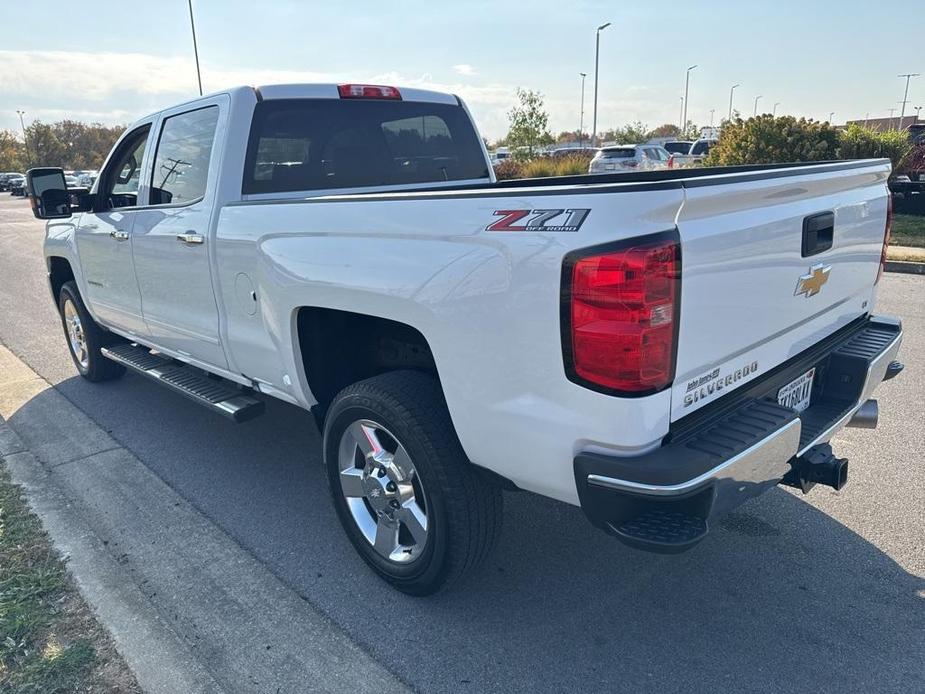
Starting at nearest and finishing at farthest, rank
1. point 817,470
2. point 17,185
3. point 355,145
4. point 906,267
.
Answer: point 817,470 → point 355,145 → point 906,267 → point 17,185

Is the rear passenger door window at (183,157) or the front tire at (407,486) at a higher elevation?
the rear passenger door window at (183,157)

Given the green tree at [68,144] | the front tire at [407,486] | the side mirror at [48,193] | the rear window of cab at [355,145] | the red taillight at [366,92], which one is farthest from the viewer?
the green tree at [68,144]

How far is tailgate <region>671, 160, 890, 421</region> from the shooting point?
210cm

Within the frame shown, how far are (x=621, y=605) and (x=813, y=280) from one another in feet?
4.91

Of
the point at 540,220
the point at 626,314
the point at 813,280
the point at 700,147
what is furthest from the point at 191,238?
the point at 700,147

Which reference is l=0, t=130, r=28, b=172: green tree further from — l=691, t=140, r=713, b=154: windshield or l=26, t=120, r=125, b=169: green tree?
l=691, t=140, r=713, b=154: windshield

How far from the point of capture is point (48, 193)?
495cm

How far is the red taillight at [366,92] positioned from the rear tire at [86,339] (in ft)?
9.95

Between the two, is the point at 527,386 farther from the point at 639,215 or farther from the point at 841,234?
the point at 841,234

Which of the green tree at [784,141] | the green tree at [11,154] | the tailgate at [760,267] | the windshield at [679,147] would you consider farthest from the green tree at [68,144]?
the tailgate at [760,267]

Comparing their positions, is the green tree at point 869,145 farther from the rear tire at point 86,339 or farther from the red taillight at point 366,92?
the rear tire at point 86,339

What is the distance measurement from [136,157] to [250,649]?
3585 mm

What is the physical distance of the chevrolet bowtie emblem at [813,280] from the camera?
2.61m

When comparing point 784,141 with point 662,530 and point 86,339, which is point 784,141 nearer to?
point 86,339
